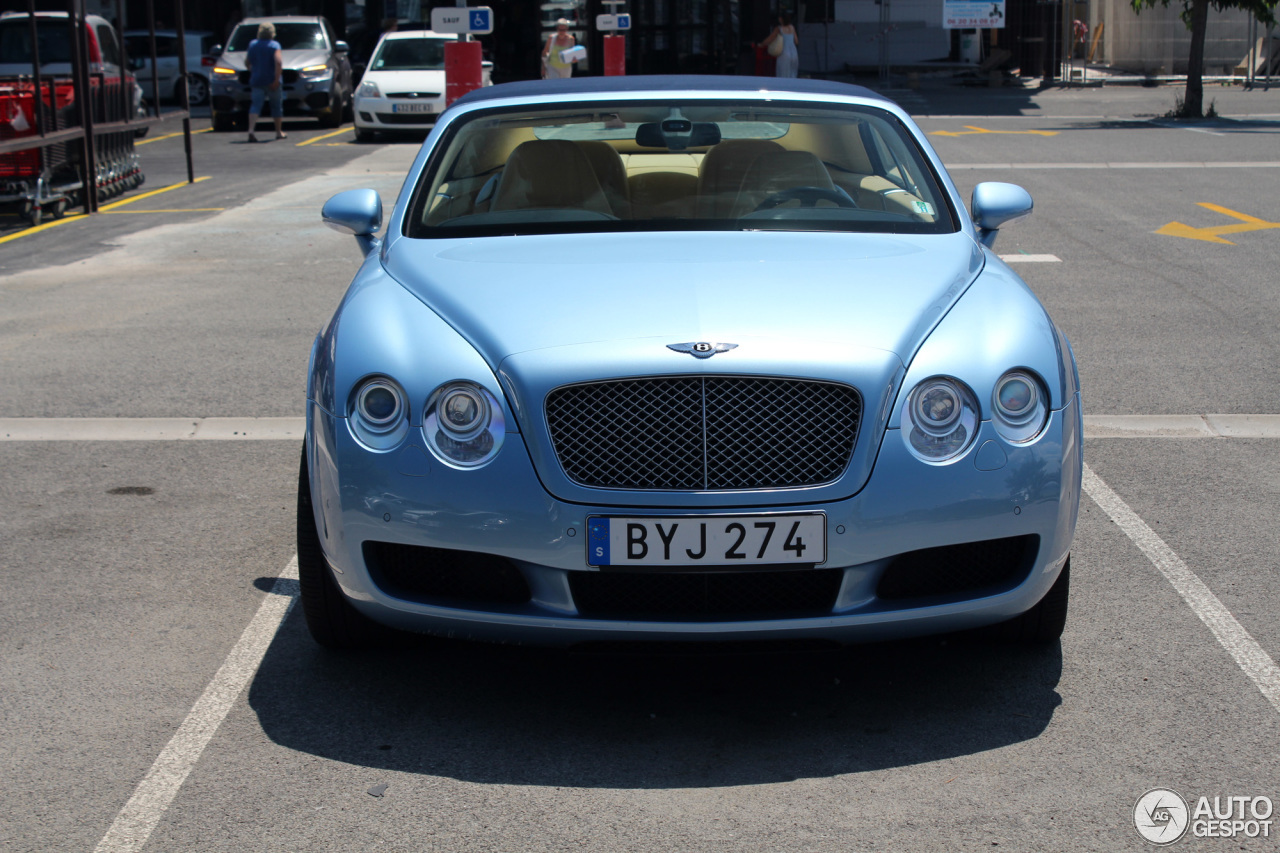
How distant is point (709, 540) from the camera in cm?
319

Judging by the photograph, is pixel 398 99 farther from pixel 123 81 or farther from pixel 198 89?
pixel 198 89

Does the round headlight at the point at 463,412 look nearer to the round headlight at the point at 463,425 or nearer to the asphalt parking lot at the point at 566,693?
the round headlight at the point at 463,425

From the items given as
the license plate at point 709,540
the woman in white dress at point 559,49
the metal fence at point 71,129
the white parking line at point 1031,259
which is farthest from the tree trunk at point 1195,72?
the license plate at point 709,540

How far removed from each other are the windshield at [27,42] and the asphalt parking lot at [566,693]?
13.1 metres

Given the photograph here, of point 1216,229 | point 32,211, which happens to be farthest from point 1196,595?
point 32,211

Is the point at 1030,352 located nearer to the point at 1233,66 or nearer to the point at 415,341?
the point at 415,341

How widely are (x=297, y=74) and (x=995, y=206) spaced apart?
21.7 m

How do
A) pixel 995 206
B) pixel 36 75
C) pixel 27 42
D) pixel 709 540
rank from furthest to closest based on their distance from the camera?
pixel 27 42, pixel 36 75, pixel 995 206, pixel 709 540

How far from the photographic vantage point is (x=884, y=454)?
3.23m

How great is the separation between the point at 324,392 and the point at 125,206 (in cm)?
1256

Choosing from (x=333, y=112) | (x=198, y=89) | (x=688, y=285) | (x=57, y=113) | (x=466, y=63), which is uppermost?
(x=198, y=89)

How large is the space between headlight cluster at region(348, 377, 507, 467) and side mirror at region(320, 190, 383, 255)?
4.63 feet

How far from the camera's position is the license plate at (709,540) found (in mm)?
3188

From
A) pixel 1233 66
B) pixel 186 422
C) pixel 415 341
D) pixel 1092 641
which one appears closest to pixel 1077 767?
pixel 1092 641
